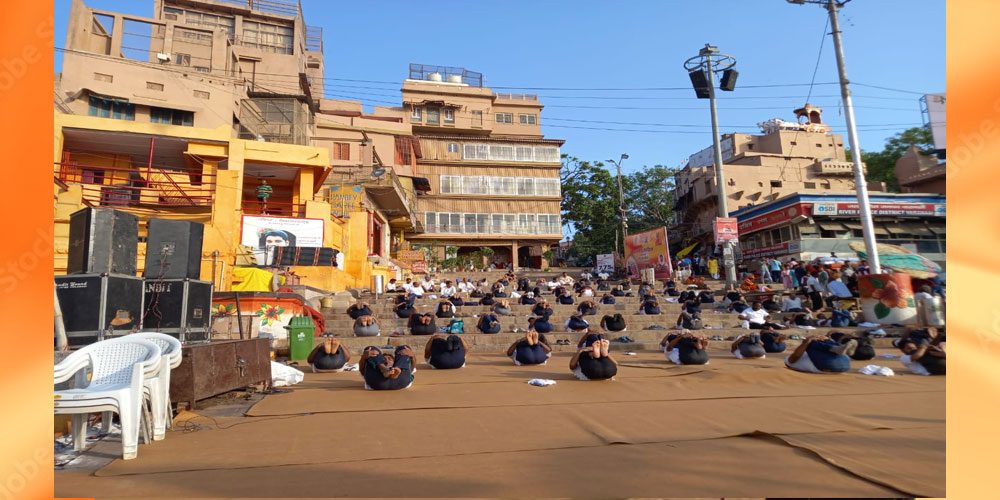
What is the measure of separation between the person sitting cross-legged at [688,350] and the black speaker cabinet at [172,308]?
7.79 metres

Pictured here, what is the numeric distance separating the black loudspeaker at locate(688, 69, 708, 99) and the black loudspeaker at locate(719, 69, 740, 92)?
0.79 meters

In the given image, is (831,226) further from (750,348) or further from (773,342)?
(750,348)

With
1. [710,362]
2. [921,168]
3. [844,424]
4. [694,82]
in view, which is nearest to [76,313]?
[844,424]

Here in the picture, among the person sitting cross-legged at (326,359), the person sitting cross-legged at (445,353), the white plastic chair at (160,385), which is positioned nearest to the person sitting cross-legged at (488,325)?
the person sitting cross-legged at (445,353)

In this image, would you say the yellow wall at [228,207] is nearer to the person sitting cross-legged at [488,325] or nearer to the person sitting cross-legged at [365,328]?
the person sitting cross-legged at [365,328]

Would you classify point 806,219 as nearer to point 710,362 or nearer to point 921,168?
point 921,168

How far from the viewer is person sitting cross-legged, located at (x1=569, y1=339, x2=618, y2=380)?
7441mm

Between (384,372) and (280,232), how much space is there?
1114 cm

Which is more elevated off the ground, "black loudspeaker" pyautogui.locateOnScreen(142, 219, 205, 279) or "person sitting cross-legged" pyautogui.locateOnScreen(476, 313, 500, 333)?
"black loudspeaker" pyautogui.locateOnScreen(142, 219, 205, 279)

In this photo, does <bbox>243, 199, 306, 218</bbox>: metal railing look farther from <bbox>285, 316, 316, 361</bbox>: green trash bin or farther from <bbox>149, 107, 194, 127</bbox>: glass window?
<bbox>285, 316, 316, 361</bbox>: green trash bin

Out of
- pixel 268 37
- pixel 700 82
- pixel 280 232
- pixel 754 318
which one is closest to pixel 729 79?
pixel 700 82

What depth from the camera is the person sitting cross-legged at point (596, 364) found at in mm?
7441

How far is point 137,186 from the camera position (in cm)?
1717

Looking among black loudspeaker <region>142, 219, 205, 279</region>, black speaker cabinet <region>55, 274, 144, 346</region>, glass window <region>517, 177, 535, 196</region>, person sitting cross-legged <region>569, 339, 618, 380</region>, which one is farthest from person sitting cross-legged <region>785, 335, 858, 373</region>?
glass window <region>517, 177, 535, 196</region>
